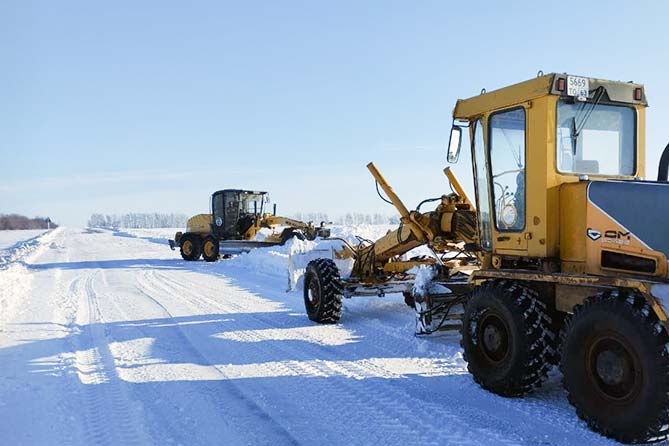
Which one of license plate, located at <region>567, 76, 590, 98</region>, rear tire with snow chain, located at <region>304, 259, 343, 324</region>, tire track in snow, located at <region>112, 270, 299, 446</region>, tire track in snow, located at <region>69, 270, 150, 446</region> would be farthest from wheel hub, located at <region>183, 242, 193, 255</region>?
license plate, located at <region>567, 76, 590, 98</region>

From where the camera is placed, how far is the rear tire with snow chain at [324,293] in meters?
9.37

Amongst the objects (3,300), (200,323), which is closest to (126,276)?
(3,300)

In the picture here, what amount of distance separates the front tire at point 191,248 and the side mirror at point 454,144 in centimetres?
2043

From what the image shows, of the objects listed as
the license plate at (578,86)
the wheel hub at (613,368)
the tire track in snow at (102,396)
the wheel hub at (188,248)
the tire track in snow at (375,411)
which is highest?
the license plate at (578,86)

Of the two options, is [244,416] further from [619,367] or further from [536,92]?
[536,92]

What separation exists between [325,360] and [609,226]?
3646 millimetres

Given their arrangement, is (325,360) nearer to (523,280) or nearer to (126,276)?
(523,280)

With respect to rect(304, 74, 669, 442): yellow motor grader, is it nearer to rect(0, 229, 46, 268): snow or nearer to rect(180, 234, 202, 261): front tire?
rect(180, 234, 202, 261): front tire

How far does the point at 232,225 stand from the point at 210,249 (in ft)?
4.51

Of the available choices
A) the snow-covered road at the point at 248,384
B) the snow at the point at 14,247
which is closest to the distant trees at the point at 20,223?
the snow at the point at 14,247

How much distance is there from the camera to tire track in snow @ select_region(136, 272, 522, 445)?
4.56m

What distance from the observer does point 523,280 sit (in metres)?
5.60

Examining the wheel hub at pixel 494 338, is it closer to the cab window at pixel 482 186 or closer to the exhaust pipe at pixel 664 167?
the cab window at pixel 482 186

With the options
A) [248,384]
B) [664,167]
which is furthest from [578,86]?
[248,384]
